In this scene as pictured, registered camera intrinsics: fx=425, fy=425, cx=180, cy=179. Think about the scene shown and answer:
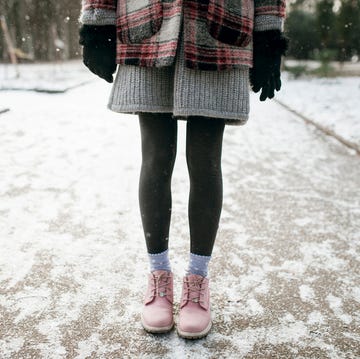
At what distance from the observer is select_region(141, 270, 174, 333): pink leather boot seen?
123 cm

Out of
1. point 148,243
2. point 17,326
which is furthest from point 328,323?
point 17,326

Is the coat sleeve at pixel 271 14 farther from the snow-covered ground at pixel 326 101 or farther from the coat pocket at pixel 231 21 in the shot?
the snow-covered ground at pixel 326 101

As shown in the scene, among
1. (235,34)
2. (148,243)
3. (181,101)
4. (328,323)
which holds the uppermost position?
(235,34)

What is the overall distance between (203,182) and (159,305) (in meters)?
0.39

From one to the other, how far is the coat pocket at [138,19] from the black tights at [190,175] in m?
0.22

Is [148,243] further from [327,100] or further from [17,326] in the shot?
[327,100]

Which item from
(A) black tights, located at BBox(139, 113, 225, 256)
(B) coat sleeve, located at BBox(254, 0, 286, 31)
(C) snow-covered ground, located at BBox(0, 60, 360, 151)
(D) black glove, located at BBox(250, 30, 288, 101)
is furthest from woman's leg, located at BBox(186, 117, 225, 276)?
(C) snow-covered ground, located at BBox(0, 60, 360, 151)

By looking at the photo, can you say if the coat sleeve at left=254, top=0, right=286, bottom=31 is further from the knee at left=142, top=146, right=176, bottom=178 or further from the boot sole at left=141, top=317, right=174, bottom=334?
the boot sole at left=141, top=317, right=174, bottom=334

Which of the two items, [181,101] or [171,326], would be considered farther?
[171,326]

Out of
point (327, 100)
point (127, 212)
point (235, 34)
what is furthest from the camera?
point (327, 100)

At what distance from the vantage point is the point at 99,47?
120 cm

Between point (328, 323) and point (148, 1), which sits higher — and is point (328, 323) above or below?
below

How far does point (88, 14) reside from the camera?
1148 mm

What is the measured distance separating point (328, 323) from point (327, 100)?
5.68 m
